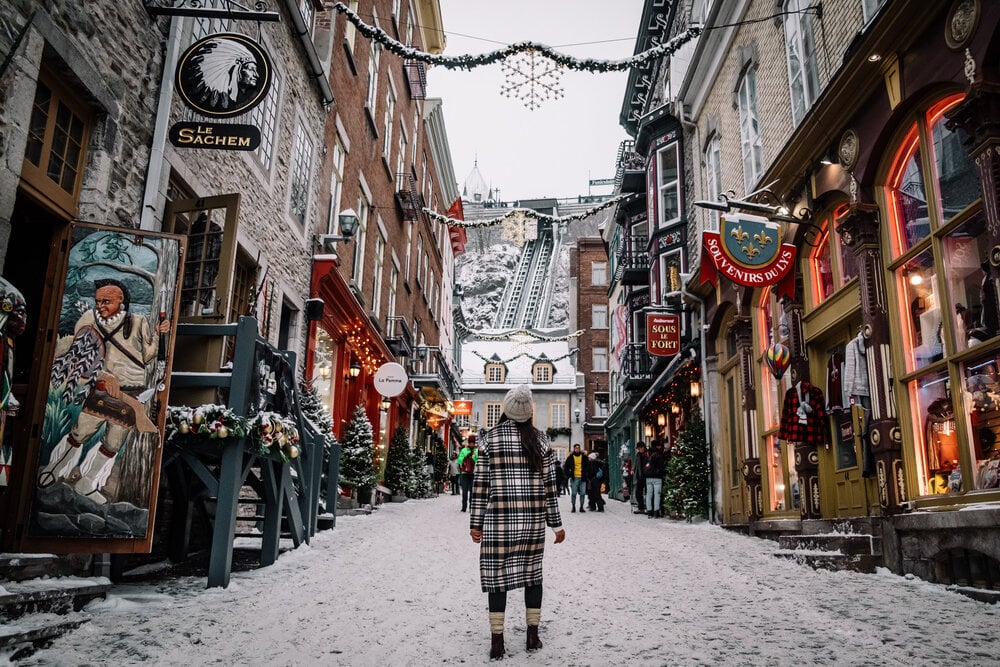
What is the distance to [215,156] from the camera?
9.41 metres

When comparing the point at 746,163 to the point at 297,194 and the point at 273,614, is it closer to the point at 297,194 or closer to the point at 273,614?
the point at 297,194

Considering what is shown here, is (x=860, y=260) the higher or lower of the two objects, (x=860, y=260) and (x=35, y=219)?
the higher

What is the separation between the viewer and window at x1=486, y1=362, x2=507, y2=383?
55844mm

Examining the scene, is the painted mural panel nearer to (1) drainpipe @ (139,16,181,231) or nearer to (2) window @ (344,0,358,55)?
(1) drainpipe @ (139,16,181,231)

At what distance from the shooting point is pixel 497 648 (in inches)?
170

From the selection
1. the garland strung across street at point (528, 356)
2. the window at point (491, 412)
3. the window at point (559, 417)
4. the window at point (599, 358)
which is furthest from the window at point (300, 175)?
the garland strung across street at point (528, 356)

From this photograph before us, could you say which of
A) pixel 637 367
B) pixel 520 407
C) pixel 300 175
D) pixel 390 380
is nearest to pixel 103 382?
pixel 520 407

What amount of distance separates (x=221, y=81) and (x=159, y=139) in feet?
2.81

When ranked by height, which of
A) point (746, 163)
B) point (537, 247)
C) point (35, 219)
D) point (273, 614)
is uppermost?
point (537, 247)

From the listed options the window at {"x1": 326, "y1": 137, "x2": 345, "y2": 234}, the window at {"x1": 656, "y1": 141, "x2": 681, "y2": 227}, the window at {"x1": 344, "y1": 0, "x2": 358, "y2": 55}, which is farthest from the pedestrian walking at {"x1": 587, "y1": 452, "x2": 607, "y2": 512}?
the window at {"x1": 344, "y1": 0, "x2": 358, "y2": 55}

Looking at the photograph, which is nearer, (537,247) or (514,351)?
(514,351)

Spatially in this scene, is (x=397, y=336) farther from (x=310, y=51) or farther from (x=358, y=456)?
(x=310, y=51)

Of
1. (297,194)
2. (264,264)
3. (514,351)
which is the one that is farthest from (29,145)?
(514,351)

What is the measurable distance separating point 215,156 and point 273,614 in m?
6.26
